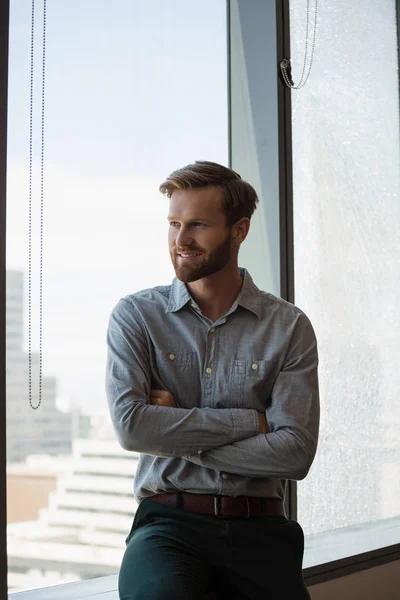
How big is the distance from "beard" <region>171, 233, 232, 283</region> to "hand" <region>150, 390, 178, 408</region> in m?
0.29

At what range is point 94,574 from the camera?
7.57 ft

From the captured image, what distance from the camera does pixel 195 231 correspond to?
1.94 meters

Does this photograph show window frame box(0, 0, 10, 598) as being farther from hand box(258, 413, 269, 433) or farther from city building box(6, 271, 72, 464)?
hand box(258, 413, 269, 433)

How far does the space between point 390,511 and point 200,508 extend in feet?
6.00

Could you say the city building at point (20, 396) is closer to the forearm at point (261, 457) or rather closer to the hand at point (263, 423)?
the forearm at point (261, 457)

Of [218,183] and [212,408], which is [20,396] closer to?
[212,408]

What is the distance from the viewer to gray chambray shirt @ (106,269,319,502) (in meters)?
1.79

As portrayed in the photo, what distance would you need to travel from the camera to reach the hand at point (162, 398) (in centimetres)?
185

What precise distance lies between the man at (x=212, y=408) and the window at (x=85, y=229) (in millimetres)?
311

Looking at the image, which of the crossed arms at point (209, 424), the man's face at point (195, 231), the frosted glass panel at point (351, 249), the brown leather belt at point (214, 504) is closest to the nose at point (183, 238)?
the man's face at point (195, 231)

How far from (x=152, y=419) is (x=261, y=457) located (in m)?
0.27

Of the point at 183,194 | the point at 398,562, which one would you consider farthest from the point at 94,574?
the point at 398,562

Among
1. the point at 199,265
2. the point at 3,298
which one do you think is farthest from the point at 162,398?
the point at 3,298

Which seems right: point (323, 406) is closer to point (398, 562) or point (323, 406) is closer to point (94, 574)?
point (398, 562)
